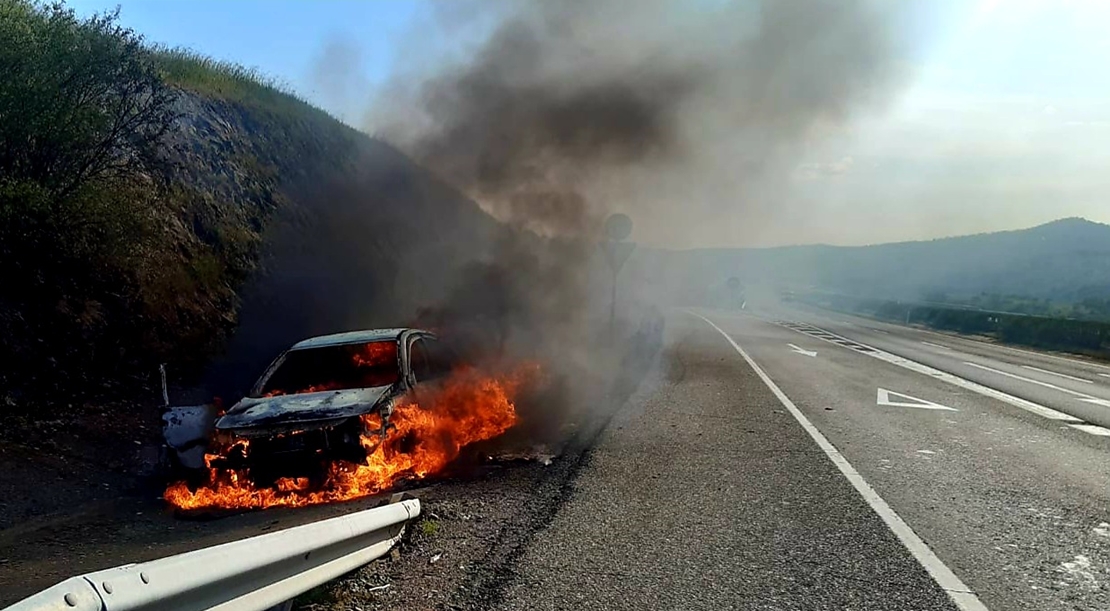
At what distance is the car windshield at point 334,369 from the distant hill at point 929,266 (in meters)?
52.7

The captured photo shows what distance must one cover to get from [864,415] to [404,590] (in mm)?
7448

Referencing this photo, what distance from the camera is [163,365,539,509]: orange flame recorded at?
6598 millimetres

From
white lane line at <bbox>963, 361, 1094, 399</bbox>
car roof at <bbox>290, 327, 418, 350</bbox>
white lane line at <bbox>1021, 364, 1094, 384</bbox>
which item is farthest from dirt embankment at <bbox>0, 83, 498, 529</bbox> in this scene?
white lane line at <bbox>1021, 364, 1094, 384</bbox>

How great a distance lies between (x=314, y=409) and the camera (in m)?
6.82

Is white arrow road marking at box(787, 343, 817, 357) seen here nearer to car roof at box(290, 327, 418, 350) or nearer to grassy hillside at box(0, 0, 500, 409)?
grassy hillside at box(0, 0, 500, 409)

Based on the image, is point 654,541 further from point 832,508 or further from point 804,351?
point 804,351

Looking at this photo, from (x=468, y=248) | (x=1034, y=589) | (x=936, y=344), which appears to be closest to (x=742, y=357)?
(x=936, y=344)

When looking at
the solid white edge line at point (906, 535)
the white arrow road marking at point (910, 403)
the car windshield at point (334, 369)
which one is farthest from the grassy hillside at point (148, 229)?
the white arrow road marking at point (910, 403)

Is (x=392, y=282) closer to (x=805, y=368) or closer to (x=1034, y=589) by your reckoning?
(x=805, y=368)

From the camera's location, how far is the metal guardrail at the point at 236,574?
2342mm

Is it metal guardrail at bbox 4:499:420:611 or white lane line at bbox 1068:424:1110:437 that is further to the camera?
white lane line at bbox 1068:424:1110:437

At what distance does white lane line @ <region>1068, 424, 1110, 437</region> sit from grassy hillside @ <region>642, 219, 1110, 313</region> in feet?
175

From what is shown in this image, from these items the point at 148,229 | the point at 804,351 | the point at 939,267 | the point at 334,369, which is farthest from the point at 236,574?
the point at 939,267

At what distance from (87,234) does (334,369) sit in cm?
379
